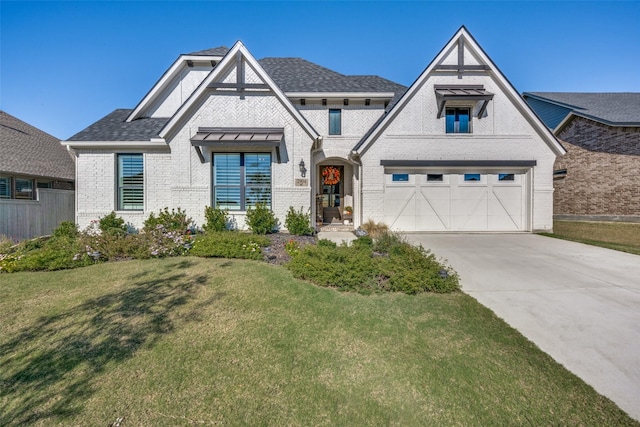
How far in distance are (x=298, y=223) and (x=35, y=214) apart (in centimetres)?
1109

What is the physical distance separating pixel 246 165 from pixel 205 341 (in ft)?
27.8

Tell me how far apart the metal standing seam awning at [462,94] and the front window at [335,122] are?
456cm

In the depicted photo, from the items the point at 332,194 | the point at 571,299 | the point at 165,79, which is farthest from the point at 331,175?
the point at 571,299

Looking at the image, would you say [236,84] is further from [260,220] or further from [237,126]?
[260,220]

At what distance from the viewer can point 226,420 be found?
2.41 meters

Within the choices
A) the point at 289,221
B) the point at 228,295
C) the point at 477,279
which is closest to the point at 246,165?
the point at 289,221

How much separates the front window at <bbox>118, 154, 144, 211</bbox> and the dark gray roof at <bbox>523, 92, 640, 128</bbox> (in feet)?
78.9

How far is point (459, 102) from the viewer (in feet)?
38.8

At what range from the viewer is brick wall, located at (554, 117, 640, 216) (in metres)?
14.8

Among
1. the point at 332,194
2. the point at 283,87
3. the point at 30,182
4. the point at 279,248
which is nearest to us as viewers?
the point at 279,248

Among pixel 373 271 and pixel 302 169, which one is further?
pixel 302 169

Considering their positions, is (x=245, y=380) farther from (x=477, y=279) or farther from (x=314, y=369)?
(x=477, y=279)

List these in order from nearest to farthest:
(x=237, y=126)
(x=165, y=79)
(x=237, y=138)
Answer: (x=237, y=138) → (x=237, y=126) → (x=165, y=79)

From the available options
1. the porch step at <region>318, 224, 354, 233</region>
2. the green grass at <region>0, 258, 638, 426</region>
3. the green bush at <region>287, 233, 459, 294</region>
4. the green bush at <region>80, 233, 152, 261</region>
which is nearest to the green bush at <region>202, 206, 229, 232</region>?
the green bush at <region>80, 233, 152, 261</region>
